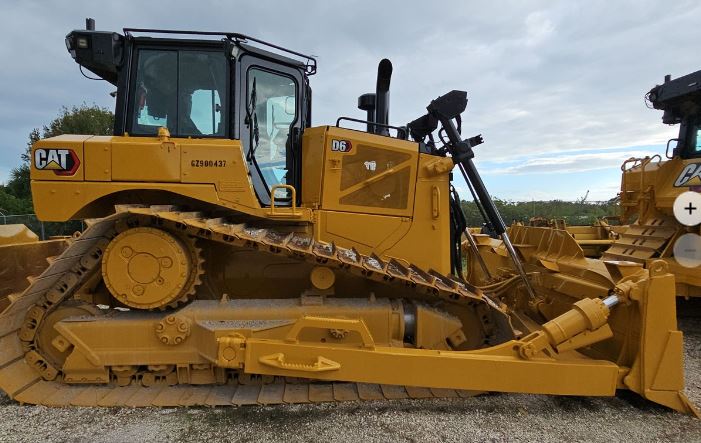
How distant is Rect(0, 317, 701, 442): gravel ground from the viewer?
300 centimetres

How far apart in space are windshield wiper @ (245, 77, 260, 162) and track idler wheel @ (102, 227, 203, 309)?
106 centimetres

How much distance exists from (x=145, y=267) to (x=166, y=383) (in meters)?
1.00

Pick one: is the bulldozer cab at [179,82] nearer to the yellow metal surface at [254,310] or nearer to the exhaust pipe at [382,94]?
the yellow metal surface at [254,310]

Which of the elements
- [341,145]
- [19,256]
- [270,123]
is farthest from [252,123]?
[19,256]

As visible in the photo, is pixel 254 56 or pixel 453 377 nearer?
pixel 453 377

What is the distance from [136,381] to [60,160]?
1.90 metres

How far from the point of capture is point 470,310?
3.66 m

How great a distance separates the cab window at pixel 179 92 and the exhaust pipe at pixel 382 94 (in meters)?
1.76

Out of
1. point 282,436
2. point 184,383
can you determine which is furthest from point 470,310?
point 184,383

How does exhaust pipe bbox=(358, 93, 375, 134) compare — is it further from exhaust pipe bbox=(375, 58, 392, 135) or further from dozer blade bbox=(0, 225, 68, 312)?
dozer blade bbox=(0, 225, 68, 312)

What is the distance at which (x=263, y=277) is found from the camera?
3912 millimetres

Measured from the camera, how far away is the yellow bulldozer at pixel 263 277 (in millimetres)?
3148

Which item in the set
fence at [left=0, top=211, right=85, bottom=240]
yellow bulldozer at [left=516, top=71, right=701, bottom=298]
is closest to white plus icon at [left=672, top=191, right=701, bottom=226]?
yellow bulldozer at [left=516, top=71, right=701, bottom=298]

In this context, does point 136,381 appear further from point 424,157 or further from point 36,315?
point 424,157
